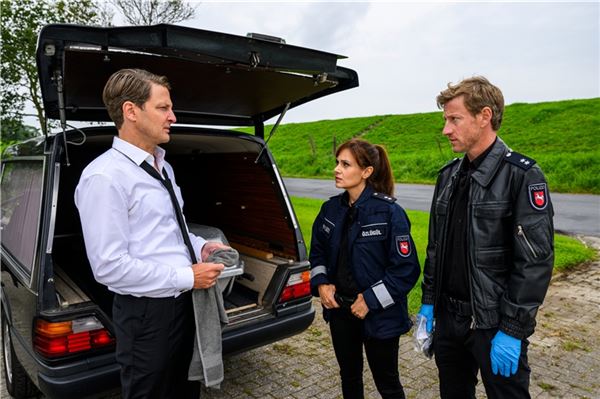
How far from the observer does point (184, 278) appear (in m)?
1.80

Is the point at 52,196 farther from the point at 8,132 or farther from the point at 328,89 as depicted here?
the point at 8,132

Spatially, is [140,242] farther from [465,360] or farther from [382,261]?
[465,360]

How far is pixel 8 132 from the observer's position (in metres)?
9.79

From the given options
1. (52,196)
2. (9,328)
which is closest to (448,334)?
(52,196)

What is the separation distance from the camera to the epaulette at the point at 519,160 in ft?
6.39

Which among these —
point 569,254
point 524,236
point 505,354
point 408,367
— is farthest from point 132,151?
point 569,254

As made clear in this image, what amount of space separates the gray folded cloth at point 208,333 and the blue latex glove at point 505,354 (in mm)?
1228

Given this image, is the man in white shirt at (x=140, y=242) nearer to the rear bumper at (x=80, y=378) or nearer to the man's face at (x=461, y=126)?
the rear bumper at (x=80, y=378)

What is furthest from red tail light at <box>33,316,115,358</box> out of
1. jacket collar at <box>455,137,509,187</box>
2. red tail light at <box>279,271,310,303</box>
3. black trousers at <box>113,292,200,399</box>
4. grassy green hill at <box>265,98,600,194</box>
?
grassy green hill at <box>265,98,600,194</box>

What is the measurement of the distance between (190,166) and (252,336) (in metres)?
2.49

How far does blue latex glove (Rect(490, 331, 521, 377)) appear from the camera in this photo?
189 centimetres

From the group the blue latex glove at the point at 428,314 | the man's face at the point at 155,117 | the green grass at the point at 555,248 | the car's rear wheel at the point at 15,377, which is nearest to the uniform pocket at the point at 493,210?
the blue latex glove at the point at 428,314

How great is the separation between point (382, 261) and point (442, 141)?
103ft

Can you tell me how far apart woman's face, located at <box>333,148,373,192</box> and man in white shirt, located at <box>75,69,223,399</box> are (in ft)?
3.09
